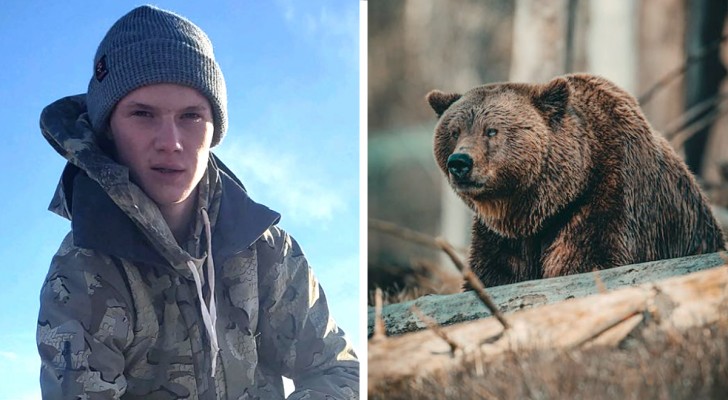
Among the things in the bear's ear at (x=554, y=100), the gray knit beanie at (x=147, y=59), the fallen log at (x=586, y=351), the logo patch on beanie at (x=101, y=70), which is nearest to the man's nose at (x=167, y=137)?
the gray knit beanie at (x=147, y=59)

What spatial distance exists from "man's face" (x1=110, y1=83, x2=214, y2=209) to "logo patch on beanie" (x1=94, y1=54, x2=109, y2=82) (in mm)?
123

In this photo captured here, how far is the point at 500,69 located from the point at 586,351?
2.19m

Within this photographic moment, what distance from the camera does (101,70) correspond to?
362 centimetres

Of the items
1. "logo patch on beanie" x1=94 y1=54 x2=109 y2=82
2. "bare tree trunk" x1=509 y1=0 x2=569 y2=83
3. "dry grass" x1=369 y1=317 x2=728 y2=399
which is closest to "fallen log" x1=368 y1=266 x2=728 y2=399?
"dry grass" x1=369 y1=317 x2=728 y2=399

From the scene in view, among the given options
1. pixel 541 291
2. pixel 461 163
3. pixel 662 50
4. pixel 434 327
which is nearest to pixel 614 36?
pixel 662 50

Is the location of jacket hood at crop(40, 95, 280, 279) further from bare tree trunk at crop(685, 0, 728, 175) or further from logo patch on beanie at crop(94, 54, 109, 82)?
→ bare tree trunk at crop(685, 0, 728, 175)

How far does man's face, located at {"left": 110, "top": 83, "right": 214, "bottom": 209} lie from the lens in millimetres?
3639

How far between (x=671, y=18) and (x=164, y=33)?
2535 mm

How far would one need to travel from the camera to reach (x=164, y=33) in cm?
364

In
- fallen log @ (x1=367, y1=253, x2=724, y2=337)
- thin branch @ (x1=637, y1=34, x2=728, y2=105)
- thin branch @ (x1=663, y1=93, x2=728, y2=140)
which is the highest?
thin branch @ (x1=637, y1=34, x2=728, y2=105)

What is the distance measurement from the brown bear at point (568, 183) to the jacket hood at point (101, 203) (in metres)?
1.28

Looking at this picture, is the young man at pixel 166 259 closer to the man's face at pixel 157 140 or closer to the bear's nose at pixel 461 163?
the man's face at pixel 157 140

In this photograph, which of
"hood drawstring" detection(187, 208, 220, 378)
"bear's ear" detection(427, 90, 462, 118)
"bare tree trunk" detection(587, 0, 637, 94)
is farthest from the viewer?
"bare tree trunk" detection(587, 0, 637, 94)

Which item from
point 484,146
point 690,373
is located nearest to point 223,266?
point 484,146
